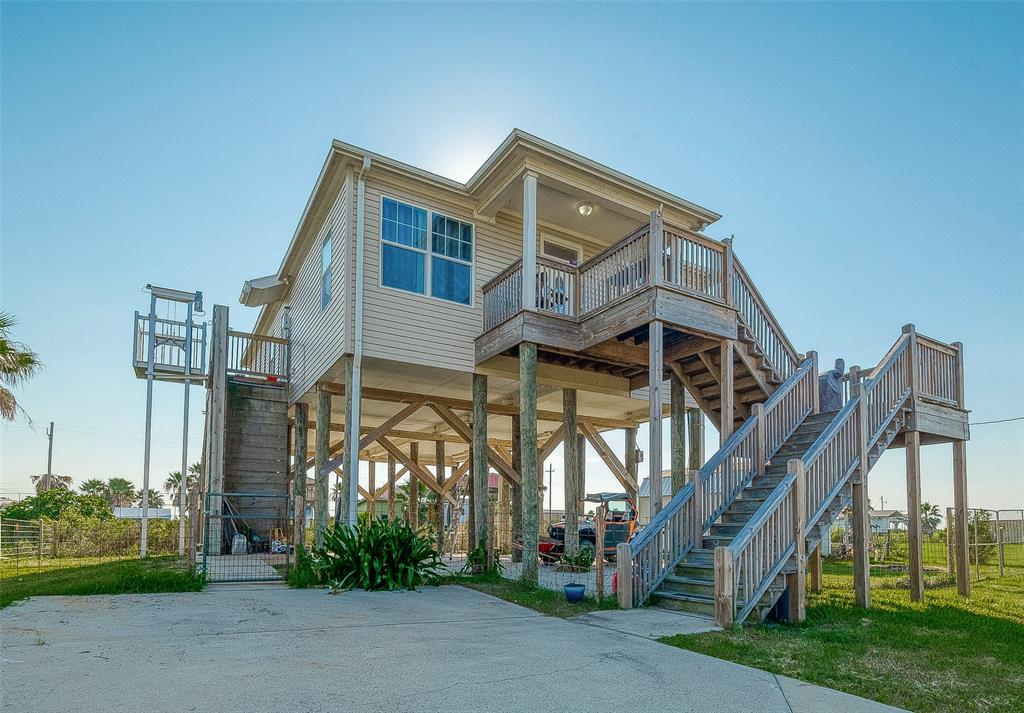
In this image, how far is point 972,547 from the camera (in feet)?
59.6

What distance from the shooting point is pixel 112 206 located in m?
13.0

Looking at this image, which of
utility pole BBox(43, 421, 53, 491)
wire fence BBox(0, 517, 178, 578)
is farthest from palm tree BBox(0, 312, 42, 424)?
utility pole BBox(43, 421, 53, 491)

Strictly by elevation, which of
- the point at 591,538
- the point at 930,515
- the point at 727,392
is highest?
the point at 727,392

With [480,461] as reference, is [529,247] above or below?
above

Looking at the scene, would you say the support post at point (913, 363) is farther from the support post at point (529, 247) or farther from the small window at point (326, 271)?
the small window at point (326, 271)

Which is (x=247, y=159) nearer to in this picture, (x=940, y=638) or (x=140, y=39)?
(x=140, y=39)

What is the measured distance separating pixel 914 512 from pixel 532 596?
5916mm

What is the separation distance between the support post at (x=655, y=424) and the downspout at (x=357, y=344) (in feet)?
15.9

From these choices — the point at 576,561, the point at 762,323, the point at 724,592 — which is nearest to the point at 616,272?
the point at 762,323

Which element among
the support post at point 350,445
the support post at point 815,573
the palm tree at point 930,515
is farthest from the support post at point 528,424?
the palm tree at point 930,515

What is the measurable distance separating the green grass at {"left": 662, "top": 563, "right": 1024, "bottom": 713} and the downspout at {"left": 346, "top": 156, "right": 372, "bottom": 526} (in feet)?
21.4

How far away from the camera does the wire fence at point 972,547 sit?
14058 mm

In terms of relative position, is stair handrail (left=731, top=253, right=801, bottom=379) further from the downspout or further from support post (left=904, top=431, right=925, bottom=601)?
the downspout

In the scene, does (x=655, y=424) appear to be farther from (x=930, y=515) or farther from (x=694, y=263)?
(x=930, y=515)
